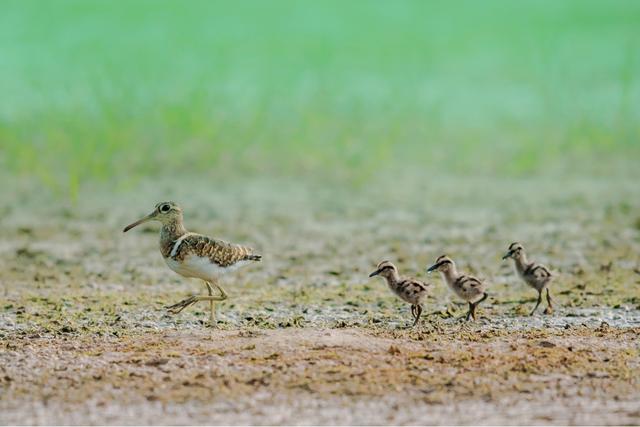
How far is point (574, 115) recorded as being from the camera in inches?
814

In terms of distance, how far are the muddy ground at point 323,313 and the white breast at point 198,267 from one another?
14.8 inches

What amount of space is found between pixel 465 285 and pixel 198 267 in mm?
1841

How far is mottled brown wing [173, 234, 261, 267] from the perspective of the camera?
31.7 ft

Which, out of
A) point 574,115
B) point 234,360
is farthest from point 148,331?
point 574,115

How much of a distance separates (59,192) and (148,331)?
6.42 metres

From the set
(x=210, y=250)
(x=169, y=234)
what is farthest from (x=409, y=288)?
(x=169, y=234)

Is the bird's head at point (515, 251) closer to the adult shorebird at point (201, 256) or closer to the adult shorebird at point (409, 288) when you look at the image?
the adult shorebird at point (409, 288)

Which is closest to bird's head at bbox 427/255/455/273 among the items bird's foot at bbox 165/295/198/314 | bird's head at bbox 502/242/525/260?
bird's head at bbox 502/242/525/260

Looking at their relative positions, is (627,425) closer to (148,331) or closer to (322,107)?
(148,331)

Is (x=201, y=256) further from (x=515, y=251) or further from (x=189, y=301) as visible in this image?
(x=515, y=251)

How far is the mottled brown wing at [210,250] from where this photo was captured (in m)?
9.66

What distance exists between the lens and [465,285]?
9906 millimetres

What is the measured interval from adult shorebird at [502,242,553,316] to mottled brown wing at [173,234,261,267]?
6.45 ft

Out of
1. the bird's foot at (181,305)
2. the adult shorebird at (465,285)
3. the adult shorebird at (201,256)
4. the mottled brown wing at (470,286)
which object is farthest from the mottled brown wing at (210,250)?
the mottled brown wing at (470,286)
